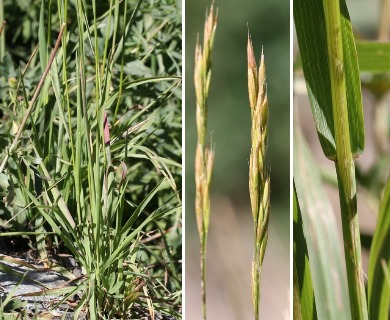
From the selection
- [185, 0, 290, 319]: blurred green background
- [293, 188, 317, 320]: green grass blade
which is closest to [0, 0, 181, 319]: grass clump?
[185, 0, 290, 319]: blurred green background

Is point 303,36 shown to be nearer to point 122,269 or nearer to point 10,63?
point 122,269

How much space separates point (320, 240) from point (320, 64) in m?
0.34

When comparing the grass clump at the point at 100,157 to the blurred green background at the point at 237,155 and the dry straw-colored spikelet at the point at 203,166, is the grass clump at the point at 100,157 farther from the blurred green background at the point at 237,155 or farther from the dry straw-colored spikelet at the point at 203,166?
the dry straw-colored spikelet at the point at 203,166

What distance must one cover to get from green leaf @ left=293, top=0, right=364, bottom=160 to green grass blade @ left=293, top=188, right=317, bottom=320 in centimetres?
12

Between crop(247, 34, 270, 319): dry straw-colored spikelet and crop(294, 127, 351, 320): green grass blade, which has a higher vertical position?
crop(247, 34, 270, 319): dry straw-colored spikelet

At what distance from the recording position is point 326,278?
3.15 feet

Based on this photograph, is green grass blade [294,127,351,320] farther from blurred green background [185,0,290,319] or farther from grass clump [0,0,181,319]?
grass clump [0,0,181,319]

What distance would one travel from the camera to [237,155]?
1035 mm

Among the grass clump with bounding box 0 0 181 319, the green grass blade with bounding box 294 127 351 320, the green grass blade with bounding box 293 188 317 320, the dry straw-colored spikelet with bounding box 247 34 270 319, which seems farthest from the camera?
the grass clump with bounding box 0 0 181 319

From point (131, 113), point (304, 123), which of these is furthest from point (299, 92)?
point (131, 113)

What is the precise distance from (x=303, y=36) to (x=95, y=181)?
1.53 feet

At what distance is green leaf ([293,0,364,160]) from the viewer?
2.41 feet

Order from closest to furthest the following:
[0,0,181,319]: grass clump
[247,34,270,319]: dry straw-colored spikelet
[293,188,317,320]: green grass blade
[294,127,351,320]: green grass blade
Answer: [247,34,270,319]: dry straw-colored spikelet
[293,188,317,320]: green grass blade
[294,127,351,320]: green grass blade
[0,0,181,319]: grass clump

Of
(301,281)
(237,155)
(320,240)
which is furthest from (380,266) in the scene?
(237,155)
